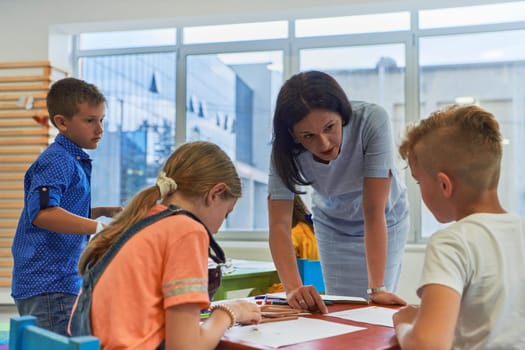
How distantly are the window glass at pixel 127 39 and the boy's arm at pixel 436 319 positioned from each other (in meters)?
5.00

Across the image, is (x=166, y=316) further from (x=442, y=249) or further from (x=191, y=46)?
(x=191, y=46)

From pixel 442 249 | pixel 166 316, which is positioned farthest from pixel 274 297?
pixel 442 249

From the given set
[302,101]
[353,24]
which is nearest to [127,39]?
[353,24]

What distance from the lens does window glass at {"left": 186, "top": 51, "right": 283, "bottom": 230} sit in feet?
18.3

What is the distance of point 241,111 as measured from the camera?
18.5 feet

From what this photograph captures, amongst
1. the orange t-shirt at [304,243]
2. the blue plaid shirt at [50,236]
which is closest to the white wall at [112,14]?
the orange t-shirt at [304,243]

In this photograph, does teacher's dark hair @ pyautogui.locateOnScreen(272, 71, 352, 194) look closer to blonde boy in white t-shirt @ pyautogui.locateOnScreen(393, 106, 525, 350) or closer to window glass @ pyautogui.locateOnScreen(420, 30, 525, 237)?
blonde boy in white t-shirt @ pyautogui.locateOnScreen(393, 106, 525, 350)

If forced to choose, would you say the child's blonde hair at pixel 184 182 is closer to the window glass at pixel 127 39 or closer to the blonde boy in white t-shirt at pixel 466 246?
the blonde boy in white t-shirt at pixel 466 246

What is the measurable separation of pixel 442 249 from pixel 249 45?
4.65 m

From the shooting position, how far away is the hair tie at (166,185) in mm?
1377

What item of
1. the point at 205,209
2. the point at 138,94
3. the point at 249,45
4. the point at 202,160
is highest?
the point at 249,45

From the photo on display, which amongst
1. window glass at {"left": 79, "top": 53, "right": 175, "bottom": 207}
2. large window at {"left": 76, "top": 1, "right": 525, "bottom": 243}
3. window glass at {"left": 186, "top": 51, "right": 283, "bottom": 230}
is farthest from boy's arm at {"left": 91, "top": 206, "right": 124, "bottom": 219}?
window glass at {"left": 79, "top": 53, "right": 175, "bottom": 207}

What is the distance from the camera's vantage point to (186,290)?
1.21m

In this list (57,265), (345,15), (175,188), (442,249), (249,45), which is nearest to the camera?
(442,249)
